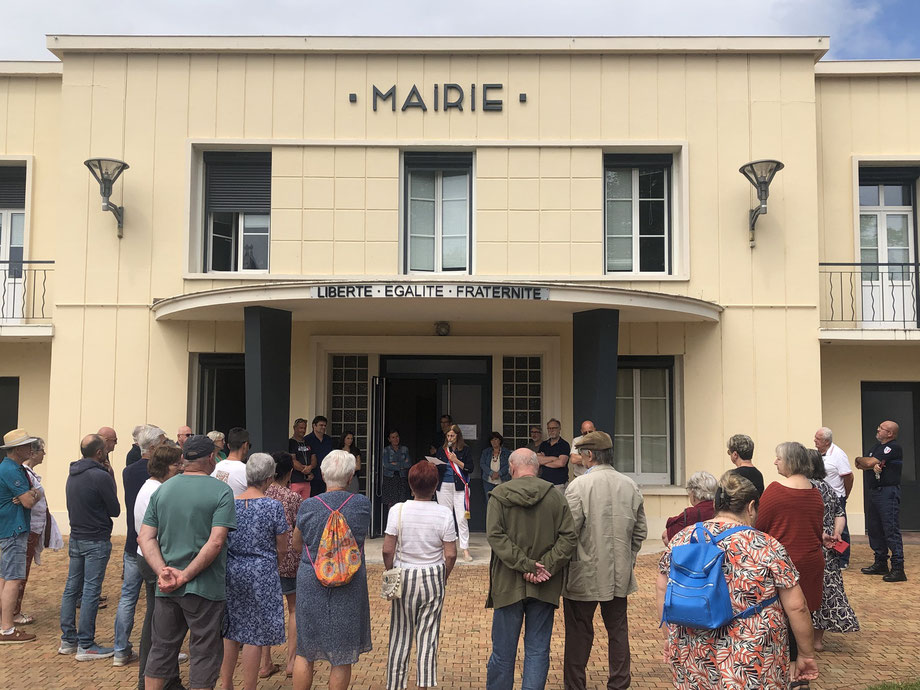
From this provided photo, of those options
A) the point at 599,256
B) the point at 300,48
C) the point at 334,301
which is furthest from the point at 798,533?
the point at 300,48

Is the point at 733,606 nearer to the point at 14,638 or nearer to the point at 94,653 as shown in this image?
the point at 94,653

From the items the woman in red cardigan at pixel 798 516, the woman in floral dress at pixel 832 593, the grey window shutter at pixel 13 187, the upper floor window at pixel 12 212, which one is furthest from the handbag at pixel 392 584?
the grey window shutter at pixel 13 187

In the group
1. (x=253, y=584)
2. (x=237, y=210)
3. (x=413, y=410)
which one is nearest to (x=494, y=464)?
(x=413, y=410)

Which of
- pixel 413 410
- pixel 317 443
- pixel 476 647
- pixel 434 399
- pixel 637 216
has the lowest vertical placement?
pixel 476 647

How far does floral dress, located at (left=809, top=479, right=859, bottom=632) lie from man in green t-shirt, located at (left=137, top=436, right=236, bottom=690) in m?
4.26

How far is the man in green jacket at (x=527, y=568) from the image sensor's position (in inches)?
175

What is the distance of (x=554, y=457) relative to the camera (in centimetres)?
988

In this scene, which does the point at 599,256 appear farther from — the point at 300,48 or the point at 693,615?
the point at 693,615

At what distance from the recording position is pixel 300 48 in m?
10.9

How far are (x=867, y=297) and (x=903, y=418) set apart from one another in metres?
1.94

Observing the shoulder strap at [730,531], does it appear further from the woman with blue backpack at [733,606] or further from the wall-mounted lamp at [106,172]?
the wall-mounted lamp at [106,172]

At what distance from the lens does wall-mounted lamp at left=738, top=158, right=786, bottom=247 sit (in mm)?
10117

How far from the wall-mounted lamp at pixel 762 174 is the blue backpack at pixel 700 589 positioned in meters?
7.90

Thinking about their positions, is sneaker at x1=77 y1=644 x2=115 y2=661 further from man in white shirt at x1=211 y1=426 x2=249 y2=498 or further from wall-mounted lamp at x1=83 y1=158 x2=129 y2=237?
wall-mounted lamp at x1=83 y1=158 x2=129 y2=237
